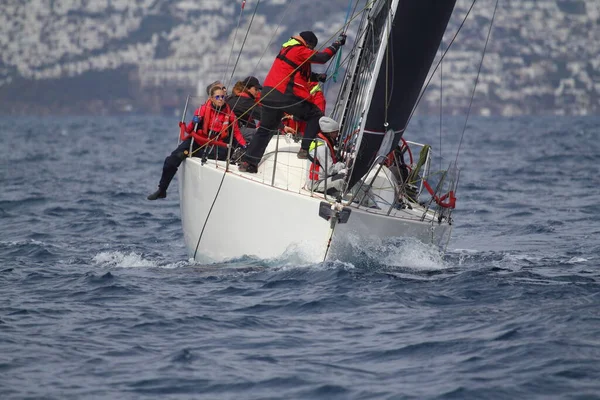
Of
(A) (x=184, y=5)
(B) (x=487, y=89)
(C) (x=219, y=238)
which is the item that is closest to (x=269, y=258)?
(C) (x=219, y=238)

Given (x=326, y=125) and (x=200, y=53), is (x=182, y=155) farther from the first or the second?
(x=200, y=53)

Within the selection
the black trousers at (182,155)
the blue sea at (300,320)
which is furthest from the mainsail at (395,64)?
the black trousers at (182,155)

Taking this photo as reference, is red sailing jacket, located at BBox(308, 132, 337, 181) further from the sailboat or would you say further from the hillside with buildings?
the hillside with buildings

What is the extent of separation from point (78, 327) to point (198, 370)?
50.5 inches

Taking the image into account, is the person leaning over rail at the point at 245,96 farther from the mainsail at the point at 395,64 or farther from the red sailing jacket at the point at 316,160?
the mainsail at the point at 395,64

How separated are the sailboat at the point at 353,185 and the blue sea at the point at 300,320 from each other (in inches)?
7.7

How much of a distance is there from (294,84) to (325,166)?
76 centimetres

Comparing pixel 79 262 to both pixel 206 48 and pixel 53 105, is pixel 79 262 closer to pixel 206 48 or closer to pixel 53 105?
pixel 53 105

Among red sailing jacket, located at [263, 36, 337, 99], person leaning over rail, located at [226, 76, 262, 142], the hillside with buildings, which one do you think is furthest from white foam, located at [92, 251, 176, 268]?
the hillside with buildings

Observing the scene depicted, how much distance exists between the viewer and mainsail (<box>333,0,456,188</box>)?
26.0 ft

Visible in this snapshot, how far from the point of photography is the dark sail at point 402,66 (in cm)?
789

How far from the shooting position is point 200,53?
6260 inches

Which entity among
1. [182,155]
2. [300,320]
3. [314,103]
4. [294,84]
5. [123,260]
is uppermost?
[294,84]

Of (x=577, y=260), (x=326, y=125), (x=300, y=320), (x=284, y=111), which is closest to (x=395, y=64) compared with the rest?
(x=326, y=125)
